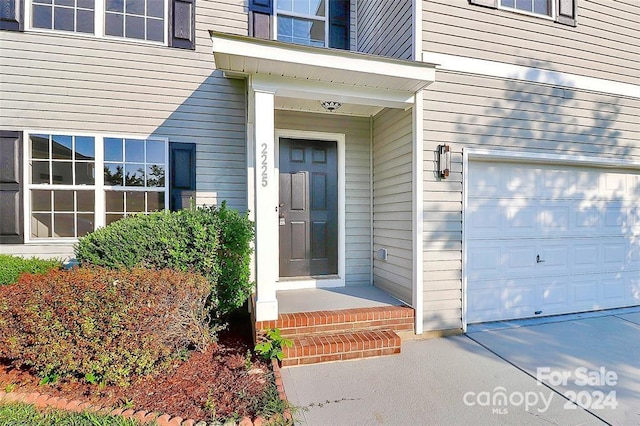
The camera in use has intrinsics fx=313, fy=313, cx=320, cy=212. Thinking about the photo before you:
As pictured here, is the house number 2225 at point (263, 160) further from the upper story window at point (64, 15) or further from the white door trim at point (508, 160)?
the upper story window at point (64, 15)

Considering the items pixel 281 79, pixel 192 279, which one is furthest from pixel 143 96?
pixel 192 279

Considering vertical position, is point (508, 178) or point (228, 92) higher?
Answer: point (228, 92)

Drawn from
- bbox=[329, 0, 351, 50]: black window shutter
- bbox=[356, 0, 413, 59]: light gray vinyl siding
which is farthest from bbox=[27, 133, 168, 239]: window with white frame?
bbox=[356, 0, 413, 59]: light gray vinyl siding

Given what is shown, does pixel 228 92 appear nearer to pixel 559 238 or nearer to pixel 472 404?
pixel 472 404

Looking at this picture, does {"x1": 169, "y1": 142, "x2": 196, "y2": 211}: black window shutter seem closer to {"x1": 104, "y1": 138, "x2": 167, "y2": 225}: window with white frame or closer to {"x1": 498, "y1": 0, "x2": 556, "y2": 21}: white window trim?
{"x1": 104, "y1": 138, "x2": 167, "y2": 225}: window with white frame

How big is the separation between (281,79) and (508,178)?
2856 millimetres

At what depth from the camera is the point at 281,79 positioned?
9.39 ft

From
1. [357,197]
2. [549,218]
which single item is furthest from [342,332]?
[549,218]

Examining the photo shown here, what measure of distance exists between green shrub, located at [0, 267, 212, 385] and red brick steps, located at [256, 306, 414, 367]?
0.91 metres

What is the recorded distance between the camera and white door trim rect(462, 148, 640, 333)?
11.2 feet

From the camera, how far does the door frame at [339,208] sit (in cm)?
406

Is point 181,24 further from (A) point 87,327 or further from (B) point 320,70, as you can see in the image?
(A) point 87,327

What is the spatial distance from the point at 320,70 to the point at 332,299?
94.5 inches

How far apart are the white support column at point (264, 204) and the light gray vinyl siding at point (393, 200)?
1.50 metres
